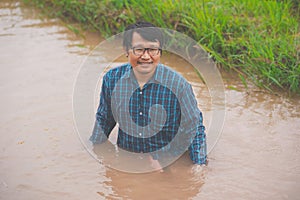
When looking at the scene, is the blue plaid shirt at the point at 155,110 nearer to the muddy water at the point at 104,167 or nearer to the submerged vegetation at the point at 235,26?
the muddy water at the point at 104,167

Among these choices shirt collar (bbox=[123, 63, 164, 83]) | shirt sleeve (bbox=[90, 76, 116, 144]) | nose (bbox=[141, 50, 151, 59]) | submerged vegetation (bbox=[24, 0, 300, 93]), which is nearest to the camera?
nose (bbox=[141, 50, 151, 59])

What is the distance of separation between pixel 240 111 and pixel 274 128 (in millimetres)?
315

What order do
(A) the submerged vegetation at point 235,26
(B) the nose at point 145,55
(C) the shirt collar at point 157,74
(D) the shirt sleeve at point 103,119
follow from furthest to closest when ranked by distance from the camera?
(A) the submerged vegetation at point 235,26
(D) the shirt sleeve at point 103,119
(C) the shirt collar at point 157,74
(B) the nose at point 145,55

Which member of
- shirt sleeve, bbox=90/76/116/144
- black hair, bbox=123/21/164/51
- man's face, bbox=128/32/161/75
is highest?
black hair, bbox=123/21/164/51

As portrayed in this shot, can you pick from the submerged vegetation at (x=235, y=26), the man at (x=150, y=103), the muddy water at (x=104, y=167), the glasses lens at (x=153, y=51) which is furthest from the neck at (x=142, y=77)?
the submerged vegetation at (x=235, y=26)

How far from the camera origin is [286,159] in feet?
9.70

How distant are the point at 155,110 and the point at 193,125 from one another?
240mm

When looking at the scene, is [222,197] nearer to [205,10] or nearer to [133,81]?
[133,81]

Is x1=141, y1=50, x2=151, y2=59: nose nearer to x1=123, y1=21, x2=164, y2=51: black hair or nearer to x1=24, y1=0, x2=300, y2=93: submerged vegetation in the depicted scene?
x1=123, y1=21, x2=164, y2=51: black hair

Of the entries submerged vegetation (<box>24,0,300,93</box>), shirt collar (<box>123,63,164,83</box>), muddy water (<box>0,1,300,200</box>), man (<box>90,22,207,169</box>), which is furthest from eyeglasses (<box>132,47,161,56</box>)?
submerged vegetation (<box>24,0,300,93</box>)

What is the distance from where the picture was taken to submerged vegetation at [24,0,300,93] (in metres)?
3.79

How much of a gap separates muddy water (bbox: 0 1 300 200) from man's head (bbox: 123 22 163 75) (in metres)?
0.70

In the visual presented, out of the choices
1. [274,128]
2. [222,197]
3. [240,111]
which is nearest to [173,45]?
[240,111]

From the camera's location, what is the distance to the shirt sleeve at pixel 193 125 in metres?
2.72
